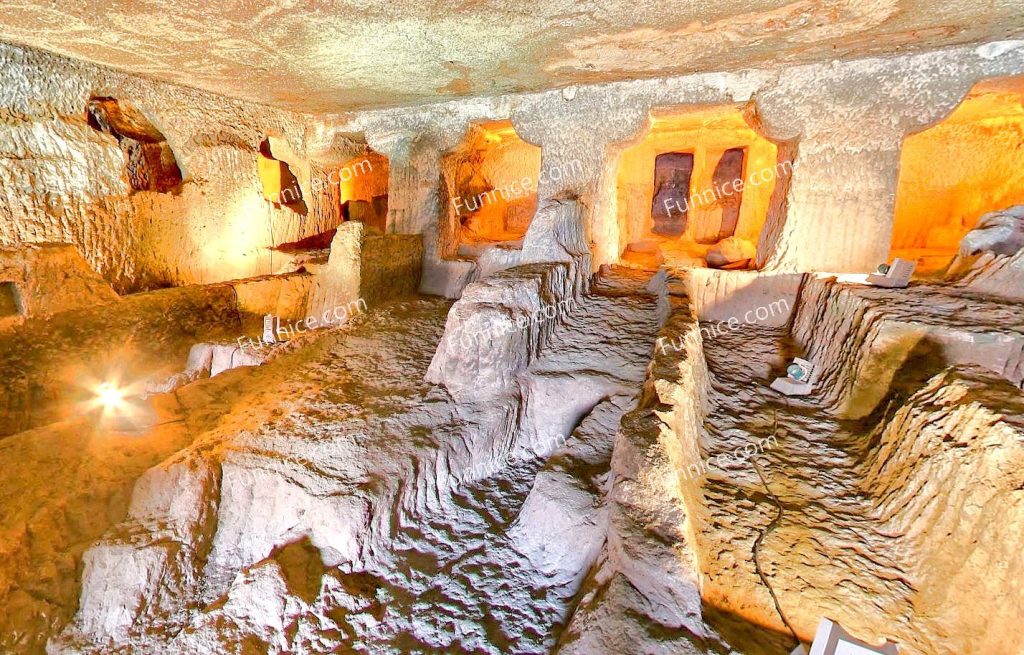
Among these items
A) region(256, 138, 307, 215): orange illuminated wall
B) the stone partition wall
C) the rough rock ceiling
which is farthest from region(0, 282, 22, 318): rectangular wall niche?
region(256, 138, 307, 215): orange illuminated wall

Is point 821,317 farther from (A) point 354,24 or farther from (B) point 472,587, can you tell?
(A) point 354,24

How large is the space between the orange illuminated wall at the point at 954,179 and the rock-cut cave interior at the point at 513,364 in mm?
130

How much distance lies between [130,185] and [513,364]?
285 inches

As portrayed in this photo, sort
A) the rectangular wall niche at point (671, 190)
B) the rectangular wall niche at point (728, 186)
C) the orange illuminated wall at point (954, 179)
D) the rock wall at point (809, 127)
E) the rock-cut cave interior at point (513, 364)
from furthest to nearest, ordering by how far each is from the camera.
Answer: the rectangular wall niche at point (671, 190), the rectangular wall niche at point (728, 186), the orange illuminated wall at point (954, 179), the rock wall at point (809, 127), the rock-cut cave interior at point (513, 364)

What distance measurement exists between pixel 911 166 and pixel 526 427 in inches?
392

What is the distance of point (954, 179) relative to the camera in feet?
27.8

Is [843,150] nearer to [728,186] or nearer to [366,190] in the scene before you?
[728,186]

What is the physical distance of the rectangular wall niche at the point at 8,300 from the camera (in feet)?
13.5

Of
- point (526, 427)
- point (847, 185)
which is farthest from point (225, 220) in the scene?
point (847, 185)

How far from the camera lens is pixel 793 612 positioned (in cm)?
192

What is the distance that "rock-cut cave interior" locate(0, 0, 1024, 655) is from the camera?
2170mm

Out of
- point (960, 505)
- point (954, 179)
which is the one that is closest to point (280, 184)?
point (960, 505)

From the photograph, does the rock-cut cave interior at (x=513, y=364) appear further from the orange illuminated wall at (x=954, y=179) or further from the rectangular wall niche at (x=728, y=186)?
the rectangular wall niche at (x=728, y=186)

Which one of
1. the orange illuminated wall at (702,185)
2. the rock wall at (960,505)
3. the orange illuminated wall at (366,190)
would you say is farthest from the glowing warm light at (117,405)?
the orange illuminated wall at (702,185)
